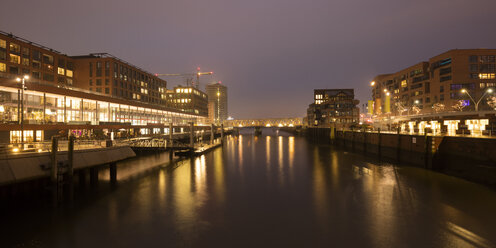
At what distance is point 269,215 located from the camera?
753 inches

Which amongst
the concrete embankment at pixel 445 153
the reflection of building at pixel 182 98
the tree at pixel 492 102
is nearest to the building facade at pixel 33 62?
the concrete embankment at pixel 445 153

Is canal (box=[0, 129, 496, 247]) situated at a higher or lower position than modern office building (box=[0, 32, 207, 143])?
lower

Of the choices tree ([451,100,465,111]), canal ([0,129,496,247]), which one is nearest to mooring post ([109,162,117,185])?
canal ([0,129,496,247])

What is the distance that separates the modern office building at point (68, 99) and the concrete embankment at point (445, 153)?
157ft

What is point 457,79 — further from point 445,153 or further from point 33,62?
point 33,62

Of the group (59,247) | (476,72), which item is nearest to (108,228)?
(59,247)

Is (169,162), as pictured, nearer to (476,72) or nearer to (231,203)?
(231,203)

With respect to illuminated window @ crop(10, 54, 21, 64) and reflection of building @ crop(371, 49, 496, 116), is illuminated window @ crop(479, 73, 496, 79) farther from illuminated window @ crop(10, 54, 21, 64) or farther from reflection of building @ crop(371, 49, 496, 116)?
illuminated window @ crop(10, 54, 21, 64)

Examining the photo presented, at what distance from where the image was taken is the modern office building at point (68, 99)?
39.4 m

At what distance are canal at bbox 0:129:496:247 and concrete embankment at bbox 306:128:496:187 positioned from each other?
1987mm

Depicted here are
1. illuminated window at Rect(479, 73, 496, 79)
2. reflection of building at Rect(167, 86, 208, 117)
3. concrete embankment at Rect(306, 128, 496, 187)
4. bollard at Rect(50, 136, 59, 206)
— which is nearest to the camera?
bollard at Rect(50, 136, 59, 206)

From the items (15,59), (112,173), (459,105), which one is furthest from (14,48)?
(459,105)

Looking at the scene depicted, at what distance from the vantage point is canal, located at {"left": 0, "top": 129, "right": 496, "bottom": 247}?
14.9m

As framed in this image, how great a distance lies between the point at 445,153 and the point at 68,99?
2635 inches
